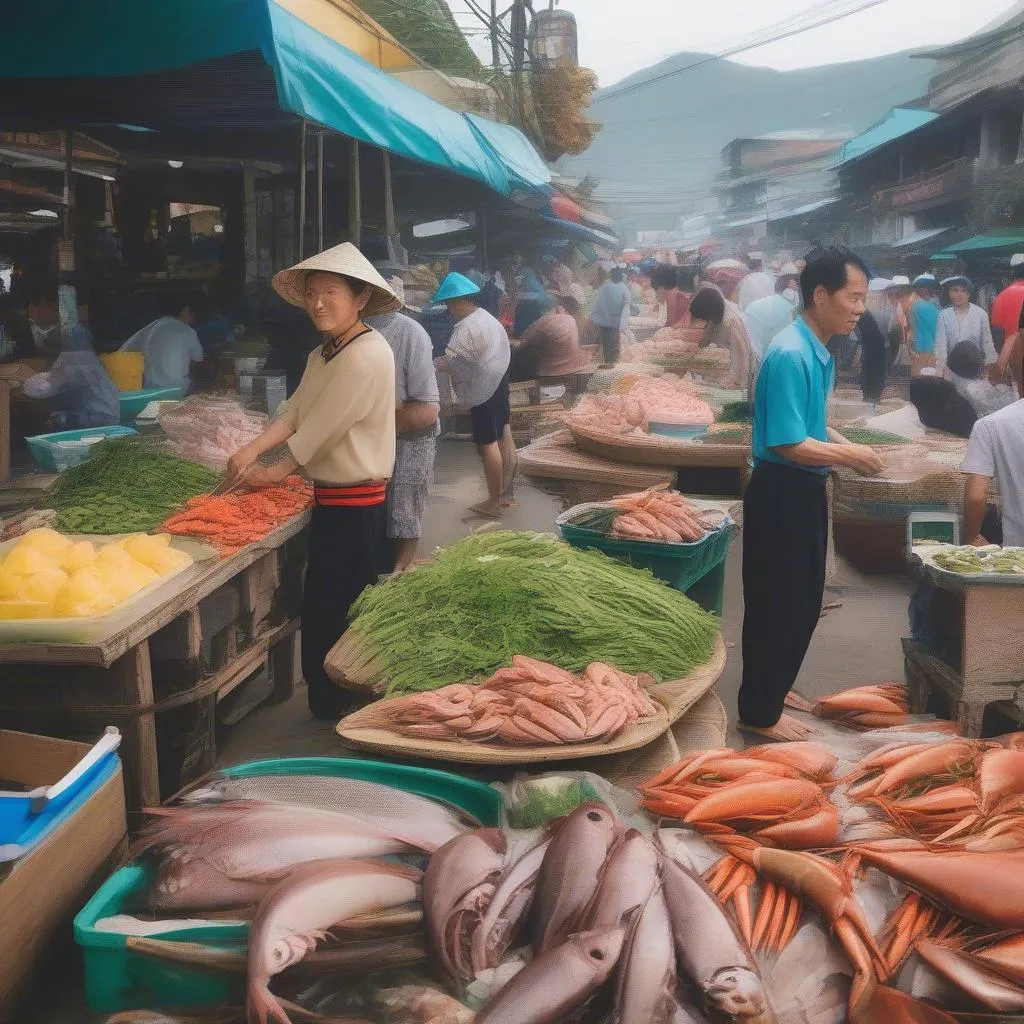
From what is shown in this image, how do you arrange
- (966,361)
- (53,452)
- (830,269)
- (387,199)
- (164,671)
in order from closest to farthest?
(164,671) < (830,269) < (53,452) < (966,361) < (387,199)

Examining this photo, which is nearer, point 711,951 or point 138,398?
point 711,951

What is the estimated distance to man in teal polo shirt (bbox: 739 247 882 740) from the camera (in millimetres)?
3594

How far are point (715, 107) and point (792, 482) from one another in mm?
7513

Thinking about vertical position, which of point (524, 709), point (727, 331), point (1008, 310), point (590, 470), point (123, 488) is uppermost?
point (1008, 310)

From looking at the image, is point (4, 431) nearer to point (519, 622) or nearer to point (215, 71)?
point (215, 71)

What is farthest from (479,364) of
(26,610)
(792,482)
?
(26,610)

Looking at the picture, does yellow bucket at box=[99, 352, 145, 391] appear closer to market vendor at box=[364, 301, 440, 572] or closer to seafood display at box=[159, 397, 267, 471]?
seafood display at box=[159, 397, 267, 471]

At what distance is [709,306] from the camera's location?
930cm

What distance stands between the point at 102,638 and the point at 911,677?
310 cm

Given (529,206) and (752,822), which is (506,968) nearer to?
(752,822)

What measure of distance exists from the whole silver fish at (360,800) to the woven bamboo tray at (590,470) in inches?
152

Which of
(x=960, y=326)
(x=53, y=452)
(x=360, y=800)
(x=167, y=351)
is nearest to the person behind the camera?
(x=360, y=800)

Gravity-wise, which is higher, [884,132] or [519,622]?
[884,132]

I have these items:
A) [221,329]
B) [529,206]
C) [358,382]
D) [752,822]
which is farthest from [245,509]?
[529,206]
